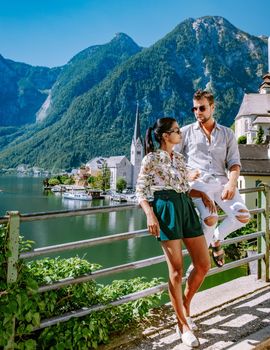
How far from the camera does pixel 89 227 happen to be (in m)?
38.2

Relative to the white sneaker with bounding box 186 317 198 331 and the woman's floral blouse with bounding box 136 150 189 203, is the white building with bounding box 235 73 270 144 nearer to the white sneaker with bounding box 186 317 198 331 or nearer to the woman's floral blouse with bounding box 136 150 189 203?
the white sneaker with bounding box 186 317 198 331

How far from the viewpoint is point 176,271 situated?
248cm

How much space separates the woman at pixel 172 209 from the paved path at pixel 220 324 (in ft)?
0.65

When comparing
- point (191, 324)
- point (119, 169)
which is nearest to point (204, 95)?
point (191, 324)

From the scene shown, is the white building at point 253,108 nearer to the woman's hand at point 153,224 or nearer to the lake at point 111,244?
the lake at point 111,244

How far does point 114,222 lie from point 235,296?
1573 inches

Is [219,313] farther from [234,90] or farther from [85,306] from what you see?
[234,90]

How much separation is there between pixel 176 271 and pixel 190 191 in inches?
23.7

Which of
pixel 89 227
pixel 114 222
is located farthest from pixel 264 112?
pixel 89 227

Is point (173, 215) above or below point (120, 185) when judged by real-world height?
above

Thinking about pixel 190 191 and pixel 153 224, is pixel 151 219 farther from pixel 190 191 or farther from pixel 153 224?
pixel 190 191

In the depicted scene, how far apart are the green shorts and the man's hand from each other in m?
0.36

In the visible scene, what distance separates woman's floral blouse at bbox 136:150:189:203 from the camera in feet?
8.07

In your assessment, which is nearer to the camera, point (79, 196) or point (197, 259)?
point (197, 259)
